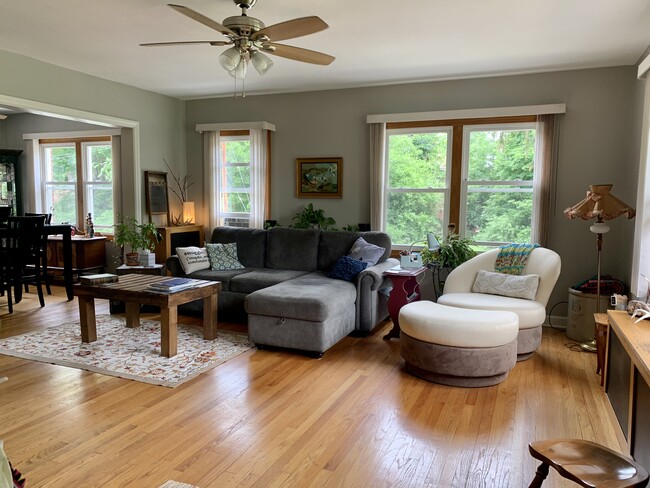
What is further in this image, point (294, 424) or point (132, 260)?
point (132, 260)

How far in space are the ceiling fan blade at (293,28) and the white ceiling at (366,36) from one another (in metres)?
0.41

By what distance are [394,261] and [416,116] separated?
1.67 meters

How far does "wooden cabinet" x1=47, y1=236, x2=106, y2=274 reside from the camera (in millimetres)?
6781

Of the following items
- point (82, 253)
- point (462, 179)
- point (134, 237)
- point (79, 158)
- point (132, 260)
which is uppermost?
point (79, 158)

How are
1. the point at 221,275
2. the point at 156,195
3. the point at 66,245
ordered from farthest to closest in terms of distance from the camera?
the point at 156,195, the point at 66,245, the point at 221,275

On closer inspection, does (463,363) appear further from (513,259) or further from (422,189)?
(422,189)

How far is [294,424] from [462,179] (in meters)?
3.55

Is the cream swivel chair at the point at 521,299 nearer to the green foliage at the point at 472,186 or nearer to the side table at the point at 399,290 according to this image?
the side table at the point at 399,290

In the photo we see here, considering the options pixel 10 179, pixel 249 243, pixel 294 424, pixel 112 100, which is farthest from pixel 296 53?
→ pixel 10 179

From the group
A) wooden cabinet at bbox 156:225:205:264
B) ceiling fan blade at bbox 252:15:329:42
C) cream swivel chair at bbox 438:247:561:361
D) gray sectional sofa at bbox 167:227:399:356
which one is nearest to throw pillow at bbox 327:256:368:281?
gray sectional sofa at bbox 167:227:399:356

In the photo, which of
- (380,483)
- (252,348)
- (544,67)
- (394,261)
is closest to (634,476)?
(380,483)

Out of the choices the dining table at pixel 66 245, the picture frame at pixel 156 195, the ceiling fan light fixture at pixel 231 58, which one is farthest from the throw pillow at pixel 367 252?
the dining table at pixel 66 245

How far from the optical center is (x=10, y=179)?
7781mm

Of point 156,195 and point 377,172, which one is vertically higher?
point 377,172
